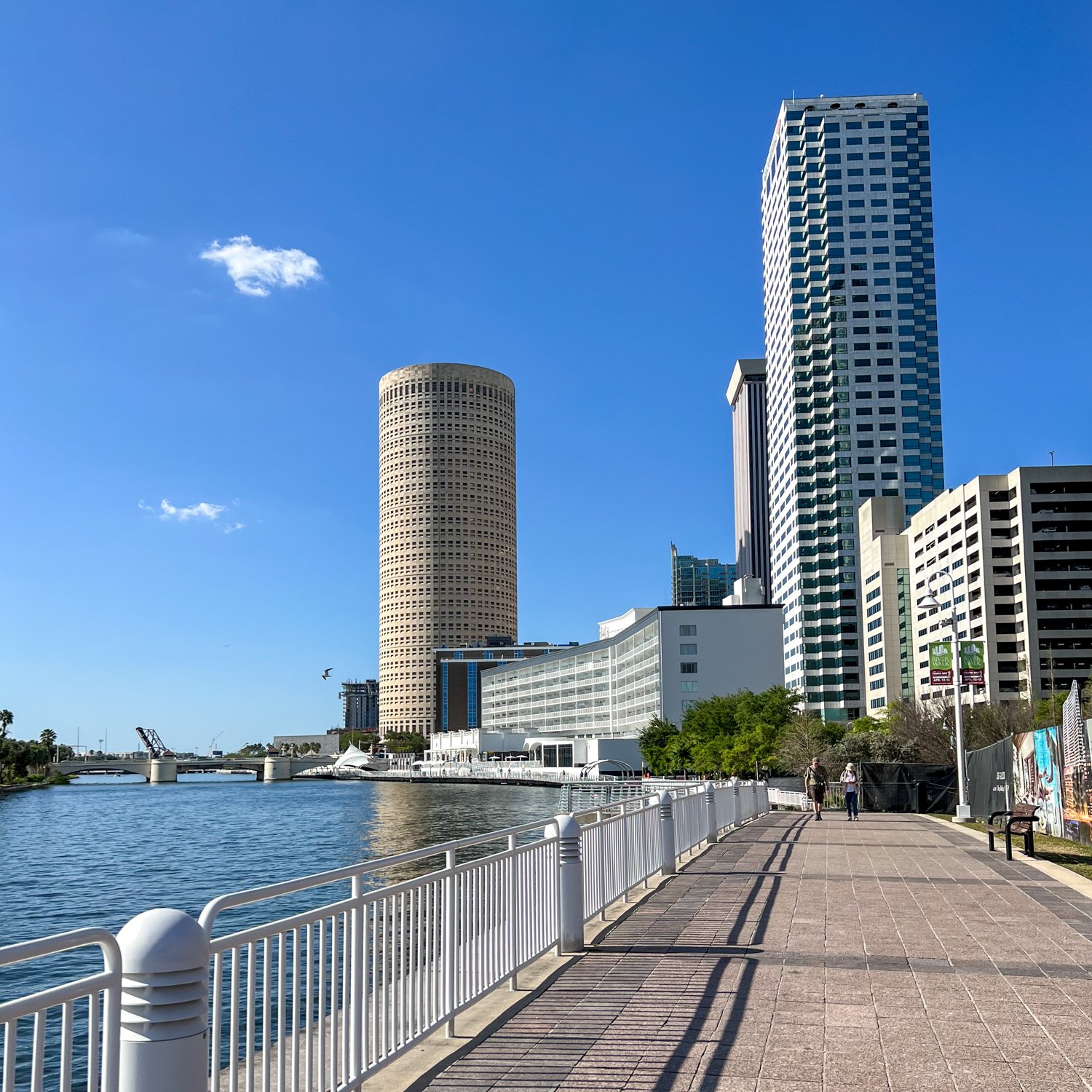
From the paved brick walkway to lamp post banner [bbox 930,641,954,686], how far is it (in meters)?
21.7

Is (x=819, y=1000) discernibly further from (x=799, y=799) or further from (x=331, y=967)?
(x=799, y=799)

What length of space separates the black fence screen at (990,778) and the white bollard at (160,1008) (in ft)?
88.0

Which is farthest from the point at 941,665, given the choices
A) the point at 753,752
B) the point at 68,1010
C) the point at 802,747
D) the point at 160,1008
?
the point at 753,752

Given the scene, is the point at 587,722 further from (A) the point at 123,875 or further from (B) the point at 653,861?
(B) the point at 653,861

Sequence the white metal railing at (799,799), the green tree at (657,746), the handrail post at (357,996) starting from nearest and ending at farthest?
the handrail post at (357,996), the white metal railing at (799,799), the green tree at (657,746)

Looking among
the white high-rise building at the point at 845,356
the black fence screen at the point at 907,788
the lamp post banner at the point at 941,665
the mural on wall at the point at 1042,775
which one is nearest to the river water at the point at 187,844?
the black fence screen at the point at 907,788

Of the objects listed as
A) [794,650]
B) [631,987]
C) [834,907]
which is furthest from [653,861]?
[794,650]

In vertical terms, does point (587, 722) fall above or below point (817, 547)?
below

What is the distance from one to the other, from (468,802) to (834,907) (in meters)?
99.2

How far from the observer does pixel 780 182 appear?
591 ft

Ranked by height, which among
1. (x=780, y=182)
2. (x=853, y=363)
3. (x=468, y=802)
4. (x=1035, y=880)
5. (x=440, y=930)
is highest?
(x=780, y=182)

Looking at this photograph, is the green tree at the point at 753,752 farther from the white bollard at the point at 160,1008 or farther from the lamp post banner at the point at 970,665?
the white bollard at the point at 160,1008

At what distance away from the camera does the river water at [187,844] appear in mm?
33469

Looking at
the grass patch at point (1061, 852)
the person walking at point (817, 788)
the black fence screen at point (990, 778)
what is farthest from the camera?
the person walking at point (817, 788)
